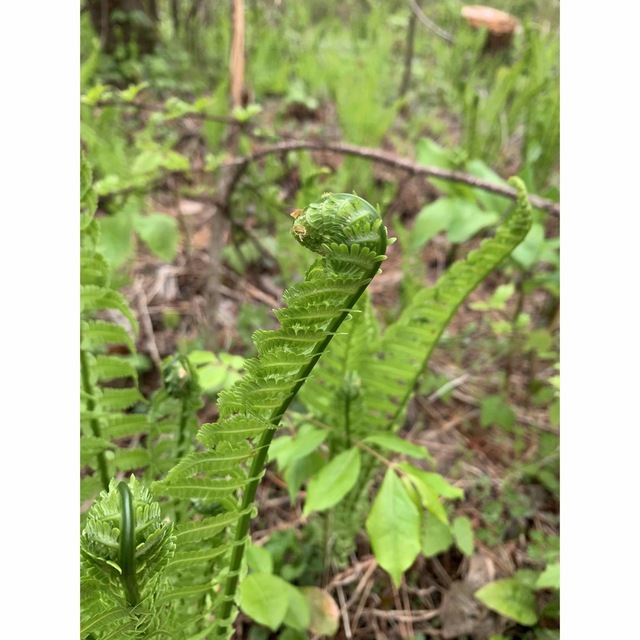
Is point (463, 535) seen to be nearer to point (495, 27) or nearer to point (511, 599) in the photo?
point (511, 599)

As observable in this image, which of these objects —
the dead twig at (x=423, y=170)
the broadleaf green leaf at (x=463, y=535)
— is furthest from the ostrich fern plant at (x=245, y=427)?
the dead twig at (x=423, y=170)

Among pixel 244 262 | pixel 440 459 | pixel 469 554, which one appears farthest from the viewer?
pixel 244 262

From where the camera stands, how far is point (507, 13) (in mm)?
4656

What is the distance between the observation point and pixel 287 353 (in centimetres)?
49

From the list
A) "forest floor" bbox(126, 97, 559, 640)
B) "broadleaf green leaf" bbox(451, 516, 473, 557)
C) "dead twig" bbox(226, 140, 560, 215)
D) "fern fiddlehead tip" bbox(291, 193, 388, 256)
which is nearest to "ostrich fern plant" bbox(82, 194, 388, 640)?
"fern fiddlehead tip" bbox(291, 193, 388, 256)

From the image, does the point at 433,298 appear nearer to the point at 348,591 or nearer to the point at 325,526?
the point at 325,526

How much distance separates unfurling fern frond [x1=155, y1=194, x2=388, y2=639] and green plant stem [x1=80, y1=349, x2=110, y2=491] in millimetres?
307

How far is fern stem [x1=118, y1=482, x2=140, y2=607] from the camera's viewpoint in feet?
1.42

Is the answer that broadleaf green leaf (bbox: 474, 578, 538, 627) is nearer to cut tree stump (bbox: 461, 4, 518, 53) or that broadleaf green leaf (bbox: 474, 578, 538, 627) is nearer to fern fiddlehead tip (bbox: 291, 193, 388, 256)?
fern fiddlehead tip (bbox: 291, 193, 388, 256)

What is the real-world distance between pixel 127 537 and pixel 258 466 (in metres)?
0.18

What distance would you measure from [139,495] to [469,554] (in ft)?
3.09

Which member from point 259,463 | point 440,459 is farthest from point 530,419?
point 259,463

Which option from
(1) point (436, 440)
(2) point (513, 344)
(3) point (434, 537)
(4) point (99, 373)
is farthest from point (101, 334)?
(2) point (513, 344)
